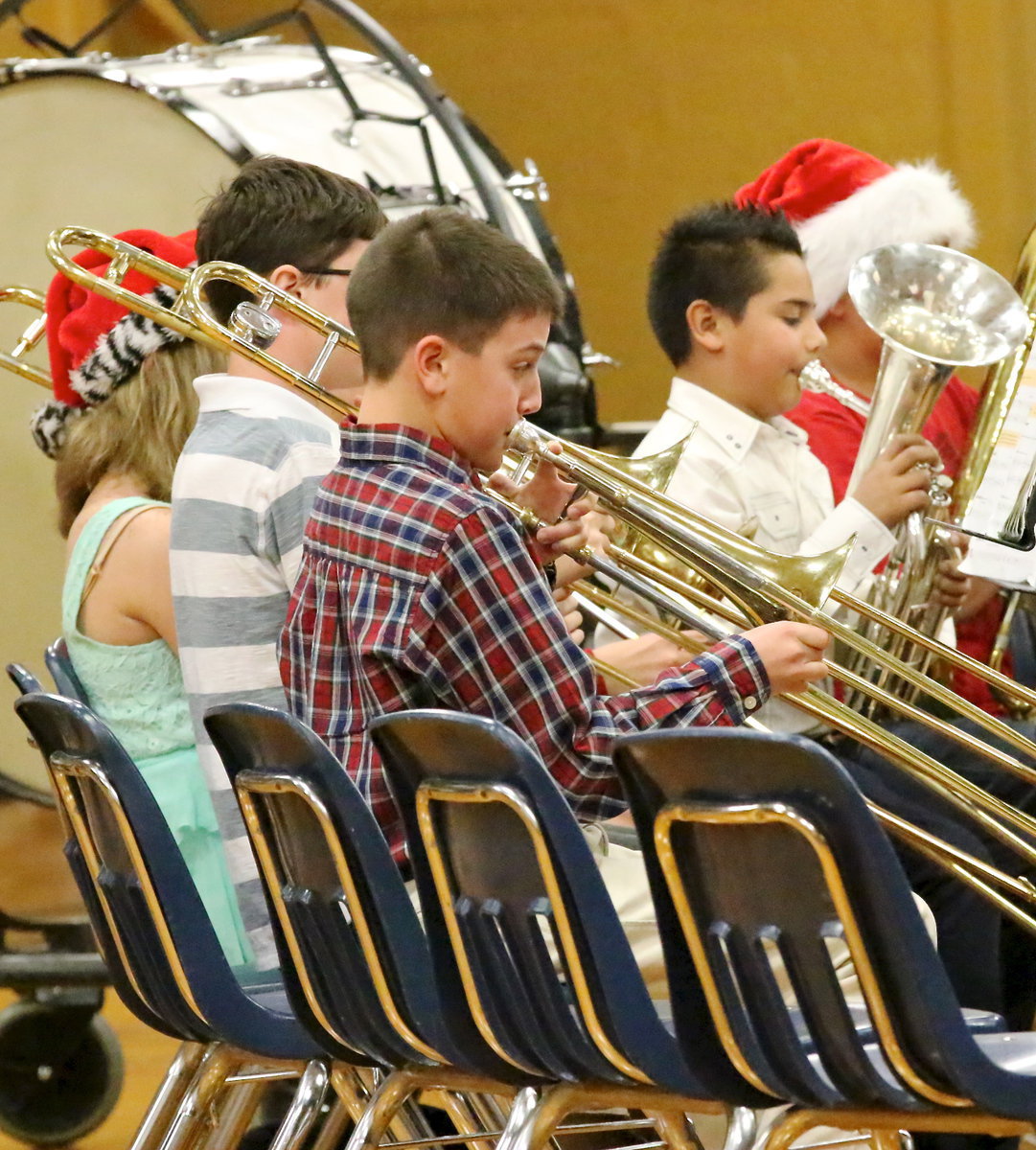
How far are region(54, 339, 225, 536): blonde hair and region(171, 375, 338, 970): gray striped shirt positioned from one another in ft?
1.02

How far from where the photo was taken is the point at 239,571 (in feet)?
6.73

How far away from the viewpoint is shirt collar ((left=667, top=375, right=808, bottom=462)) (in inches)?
111

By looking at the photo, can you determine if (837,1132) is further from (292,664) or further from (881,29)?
(881,29)

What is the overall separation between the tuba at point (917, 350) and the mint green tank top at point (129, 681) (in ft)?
3.32

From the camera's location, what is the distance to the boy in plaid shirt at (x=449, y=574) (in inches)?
65.6

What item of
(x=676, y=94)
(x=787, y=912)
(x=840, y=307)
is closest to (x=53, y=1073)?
(x=840, y=307)

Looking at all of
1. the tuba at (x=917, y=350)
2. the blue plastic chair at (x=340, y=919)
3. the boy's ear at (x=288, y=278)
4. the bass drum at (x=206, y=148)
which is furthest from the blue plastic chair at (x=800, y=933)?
the bass drum at (x=206, y=148)

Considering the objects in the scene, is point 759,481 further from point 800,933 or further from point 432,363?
point 800,933

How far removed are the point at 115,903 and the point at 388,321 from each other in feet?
2.13

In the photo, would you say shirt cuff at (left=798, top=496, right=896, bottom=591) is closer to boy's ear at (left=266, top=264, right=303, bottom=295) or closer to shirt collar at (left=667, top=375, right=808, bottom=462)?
shirt collar at (left=667, top=375, right=808, bottom=462)

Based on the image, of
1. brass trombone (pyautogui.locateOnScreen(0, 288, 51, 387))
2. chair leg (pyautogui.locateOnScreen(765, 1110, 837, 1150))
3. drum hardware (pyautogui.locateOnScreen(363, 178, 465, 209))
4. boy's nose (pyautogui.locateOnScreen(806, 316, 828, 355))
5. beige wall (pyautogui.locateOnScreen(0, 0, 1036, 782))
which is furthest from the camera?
beige wall (pyautogui.locateOnScreen(0, 0, 1036, 782))

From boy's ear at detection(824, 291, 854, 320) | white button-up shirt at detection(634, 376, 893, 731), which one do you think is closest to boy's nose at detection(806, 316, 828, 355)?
white button-up shirt at detection(634, 376, 893, 731)

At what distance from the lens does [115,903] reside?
190cm

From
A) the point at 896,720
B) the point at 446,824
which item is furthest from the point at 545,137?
the point at 446,824
